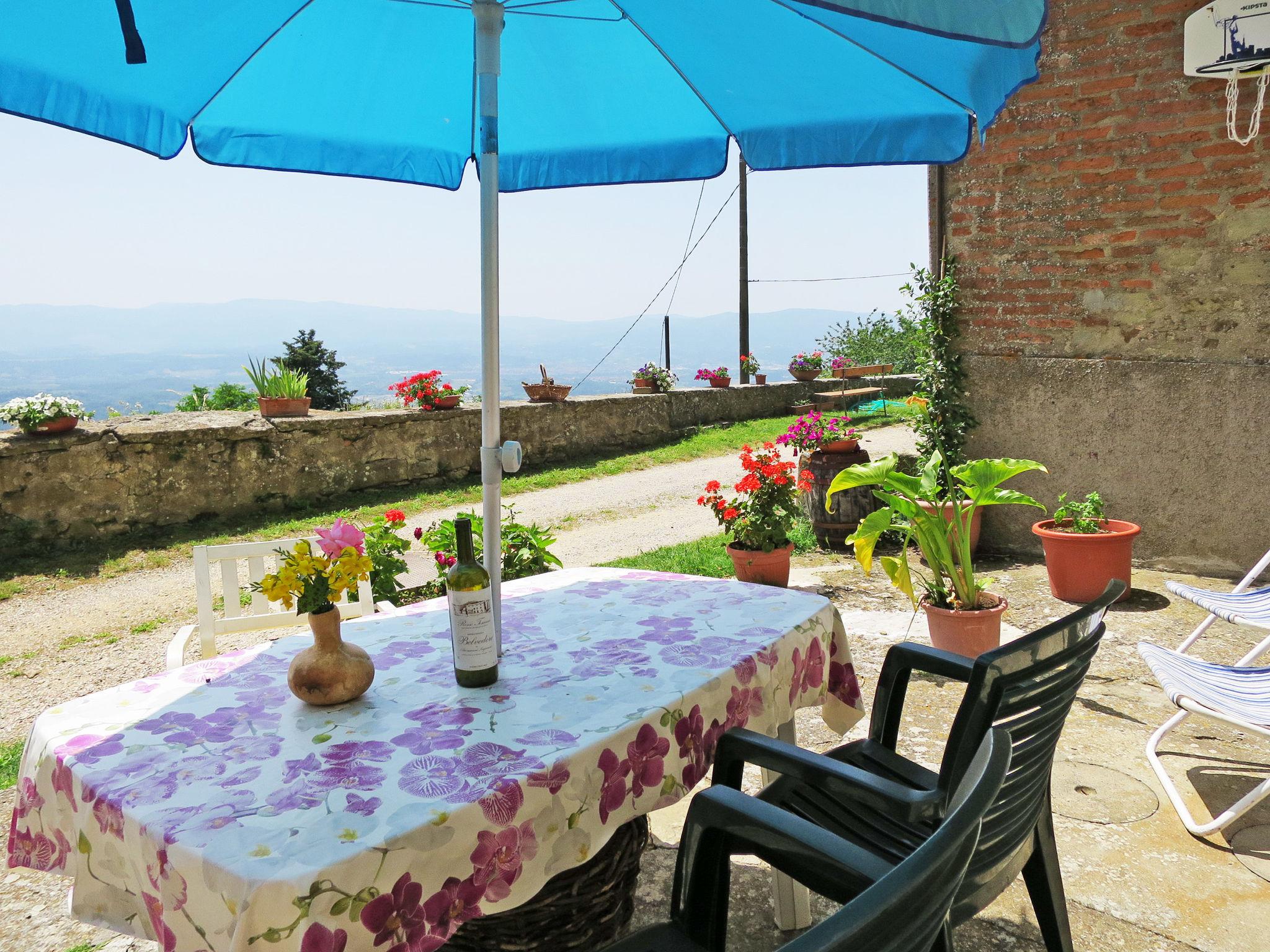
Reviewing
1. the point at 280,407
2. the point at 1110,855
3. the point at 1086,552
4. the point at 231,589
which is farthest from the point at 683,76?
the point at 280,407

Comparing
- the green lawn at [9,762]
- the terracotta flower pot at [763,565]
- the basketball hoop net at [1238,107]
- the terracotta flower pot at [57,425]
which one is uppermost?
the basketball hoop net at [1238,107]

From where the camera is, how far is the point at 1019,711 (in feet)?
4.66

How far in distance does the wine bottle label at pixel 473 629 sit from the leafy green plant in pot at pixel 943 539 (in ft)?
7.49

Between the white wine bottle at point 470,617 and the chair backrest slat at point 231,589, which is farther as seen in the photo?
the chair backrest slat at point 231,589

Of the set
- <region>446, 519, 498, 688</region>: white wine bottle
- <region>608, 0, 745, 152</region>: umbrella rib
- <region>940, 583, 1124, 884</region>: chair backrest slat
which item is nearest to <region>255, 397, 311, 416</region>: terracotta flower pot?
<region>608, 0, 745, 152</region>: umbrella rib

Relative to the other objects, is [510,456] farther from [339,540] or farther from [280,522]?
[280,522]

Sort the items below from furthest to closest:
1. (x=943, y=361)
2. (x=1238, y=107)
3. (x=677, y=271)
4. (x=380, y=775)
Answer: (x=677, y=271)
(x=943, y=361)
(x=1238, y=107)
(x=380, y=775)

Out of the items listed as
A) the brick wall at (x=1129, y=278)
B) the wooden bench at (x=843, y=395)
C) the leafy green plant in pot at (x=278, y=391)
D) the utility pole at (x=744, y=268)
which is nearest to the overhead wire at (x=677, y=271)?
the utility pole at (x=744, y=268)

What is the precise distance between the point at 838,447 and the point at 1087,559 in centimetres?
182

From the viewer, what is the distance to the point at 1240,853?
2.28 meters

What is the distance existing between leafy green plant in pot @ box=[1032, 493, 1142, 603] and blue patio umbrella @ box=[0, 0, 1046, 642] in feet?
9.26

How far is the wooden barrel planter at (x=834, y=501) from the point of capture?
568 centimetres

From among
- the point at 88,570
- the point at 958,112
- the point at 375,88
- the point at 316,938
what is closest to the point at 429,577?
the point at 88,570

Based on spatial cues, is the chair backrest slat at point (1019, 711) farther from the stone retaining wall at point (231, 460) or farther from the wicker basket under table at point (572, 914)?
the stone retaining wall at point (231, 460)
